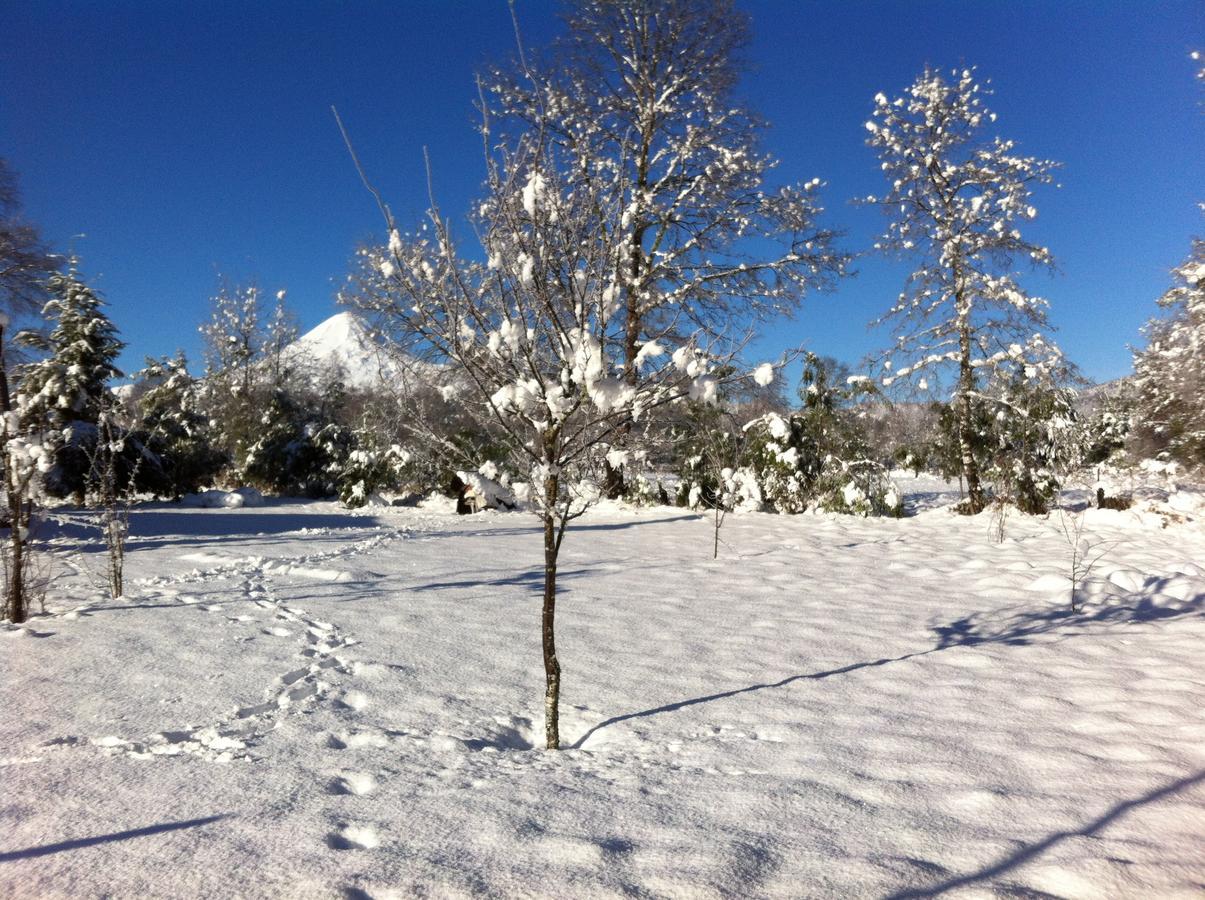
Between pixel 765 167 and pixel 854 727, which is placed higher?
pixel 765 167

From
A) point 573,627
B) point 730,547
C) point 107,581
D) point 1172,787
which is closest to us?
point 1172,787

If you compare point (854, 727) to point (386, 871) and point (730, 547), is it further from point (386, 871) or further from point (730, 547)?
point (730, 547)

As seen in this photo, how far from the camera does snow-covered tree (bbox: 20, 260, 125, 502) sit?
13453mm

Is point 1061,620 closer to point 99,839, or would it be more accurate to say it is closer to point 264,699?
point 264,699

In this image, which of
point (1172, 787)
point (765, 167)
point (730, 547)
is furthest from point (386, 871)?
point (765, 167)

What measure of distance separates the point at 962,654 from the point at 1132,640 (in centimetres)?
128

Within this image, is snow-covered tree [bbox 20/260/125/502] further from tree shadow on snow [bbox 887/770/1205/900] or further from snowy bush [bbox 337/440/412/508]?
tree shadow on snow [bbox 887/770/1205/900]

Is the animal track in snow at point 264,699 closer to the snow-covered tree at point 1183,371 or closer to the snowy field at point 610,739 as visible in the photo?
the snowy field at point 610,739

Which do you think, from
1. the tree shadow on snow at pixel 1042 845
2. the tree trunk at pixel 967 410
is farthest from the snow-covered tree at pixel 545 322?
the tree trunk at pixel 967 410

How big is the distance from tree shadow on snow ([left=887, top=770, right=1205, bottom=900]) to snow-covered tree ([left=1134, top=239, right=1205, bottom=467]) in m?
9.13

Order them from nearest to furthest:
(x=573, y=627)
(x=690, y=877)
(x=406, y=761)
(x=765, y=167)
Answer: (x=690, y=877) → (x=406, y=761) → (x=573, y=627) → (x=765, y=167)

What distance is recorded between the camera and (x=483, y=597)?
5496 mm

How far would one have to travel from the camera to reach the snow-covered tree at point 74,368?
44.1ft

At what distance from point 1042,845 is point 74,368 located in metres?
18.5
